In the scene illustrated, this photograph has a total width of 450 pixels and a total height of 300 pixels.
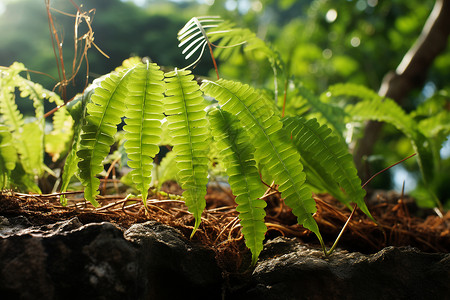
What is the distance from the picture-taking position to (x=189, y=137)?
766 millimetres

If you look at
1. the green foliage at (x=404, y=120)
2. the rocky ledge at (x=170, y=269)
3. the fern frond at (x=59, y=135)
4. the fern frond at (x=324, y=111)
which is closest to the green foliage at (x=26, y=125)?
the fern frond at (x=59, y=135)

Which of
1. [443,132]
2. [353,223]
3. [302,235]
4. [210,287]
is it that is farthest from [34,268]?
[443,132]

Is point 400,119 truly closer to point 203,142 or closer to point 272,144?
point 272,144

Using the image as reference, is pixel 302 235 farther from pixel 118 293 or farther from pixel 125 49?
pixel 125 49

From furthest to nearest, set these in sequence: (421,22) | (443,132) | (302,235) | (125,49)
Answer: (125,49) < (421,22) < (443,132) < (302,235)

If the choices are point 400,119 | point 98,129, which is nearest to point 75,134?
point 98,129

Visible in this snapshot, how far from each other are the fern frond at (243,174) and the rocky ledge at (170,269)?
13 centimetres

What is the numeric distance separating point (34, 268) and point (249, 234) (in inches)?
17.6

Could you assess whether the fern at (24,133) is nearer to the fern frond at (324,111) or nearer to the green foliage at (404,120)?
the fern frond at (324,111)

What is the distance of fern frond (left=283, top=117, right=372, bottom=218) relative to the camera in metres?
0.80

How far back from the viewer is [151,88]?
0.78 metres

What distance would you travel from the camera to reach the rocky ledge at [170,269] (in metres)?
0.64

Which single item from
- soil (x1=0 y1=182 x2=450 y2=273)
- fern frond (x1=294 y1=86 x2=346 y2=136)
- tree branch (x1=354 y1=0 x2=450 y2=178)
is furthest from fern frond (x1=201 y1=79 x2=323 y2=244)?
tree branch (x1=354 y1=0 x2=450 y2=178)

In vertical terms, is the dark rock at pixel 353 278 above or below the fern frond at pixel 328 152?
below
